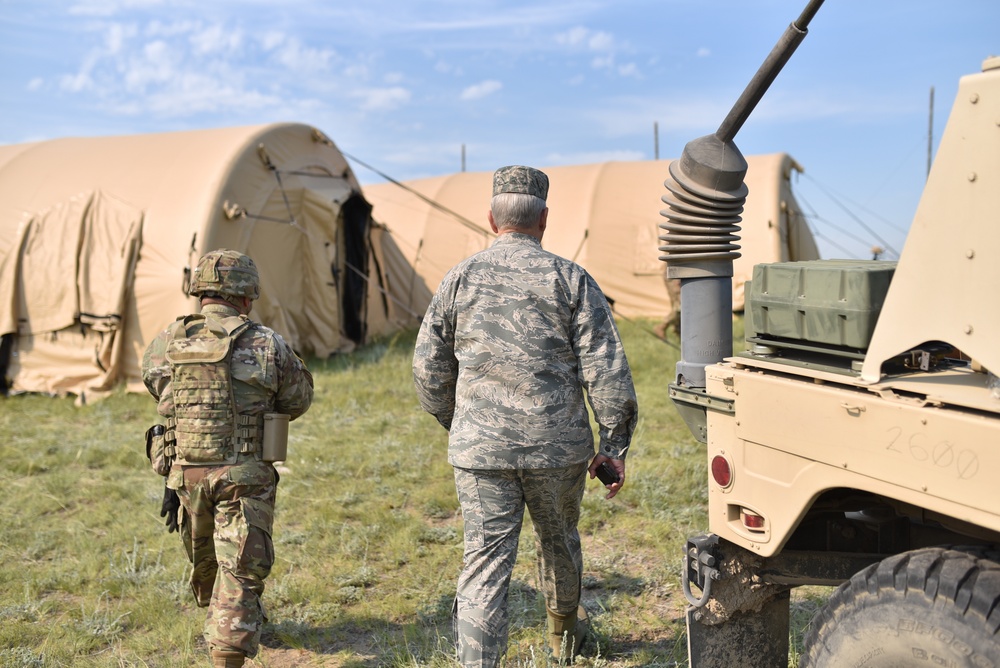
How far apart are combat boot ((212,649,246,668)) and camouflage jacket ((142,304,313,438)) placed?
37.7 inches

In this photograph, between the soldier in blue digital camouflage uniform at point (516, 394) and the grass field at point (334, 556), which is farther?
the grass field at point (334, 556)

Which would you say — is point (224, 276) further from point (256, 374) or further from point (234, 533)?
point (234, 533)

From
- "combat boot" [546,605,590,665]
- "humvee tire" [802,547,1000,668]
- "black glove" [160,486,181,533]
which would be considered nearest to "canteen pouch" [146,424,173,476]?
"black glove" [160,486,181,533]

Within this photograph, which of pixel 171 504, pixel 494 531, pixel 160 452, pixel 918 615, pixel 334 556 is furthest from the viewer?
pixel 334 556

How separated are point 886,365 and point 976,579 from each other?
22.2 inches

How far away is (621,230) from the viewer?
16.7 m

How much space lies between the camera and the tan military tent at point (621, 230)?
1589 centimetres

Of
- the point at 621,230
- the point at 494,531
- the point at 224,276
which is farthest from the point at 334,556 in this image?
the point at 621,230

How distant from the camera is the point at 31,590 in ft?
15.9

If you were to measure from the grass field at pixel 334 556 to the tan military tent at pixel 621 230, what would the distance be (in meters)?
7.93

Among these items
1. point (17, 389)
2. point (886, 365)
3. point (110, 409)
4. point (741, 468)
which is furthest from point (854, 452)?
point (17, 389)

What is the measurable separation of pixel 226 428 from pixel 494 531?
49.7 inches

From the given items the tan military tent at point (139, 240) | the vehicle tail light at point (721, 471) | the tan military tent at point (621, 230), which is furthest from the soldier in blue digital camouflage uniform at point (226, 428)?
the tan military tent at point (621, 230)

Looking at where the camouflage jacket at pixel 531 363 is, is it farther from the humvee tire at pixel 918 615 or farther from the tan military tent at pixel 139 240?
the tan military tent at pixel 139 240
